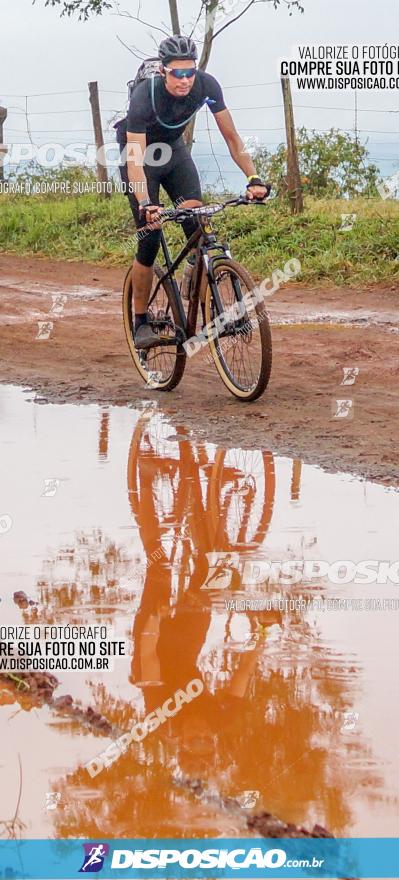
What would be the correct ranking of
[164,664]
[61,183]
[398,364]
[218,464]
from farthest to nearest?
[61,183] → [398,364] → [218,464] → [164,664]

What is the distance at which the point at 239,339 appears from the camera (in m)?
8.16

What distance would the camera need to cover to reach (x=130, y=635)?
4566 mm

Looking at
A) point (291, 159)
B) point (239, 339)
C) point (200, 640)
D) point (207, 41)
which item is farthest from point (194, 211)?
point (207, 41)

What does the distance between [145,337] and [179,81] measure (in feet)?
5.69

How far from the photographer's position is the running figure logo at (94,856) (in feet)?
10.5

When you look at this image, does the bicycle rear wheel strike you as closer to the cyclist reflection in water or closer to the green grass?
the cyclist reflection in water

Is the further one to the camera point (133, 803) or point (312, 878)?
point (133, 803)

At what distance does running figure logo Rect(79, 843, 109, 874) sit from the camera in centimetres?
320

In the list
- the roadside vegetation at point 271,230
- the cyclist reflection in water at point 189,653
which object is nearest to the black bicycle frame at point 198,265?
the cyclist reflection in water at point 189,653

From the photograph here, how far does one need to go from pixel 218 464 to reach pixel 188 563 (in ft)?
5.70

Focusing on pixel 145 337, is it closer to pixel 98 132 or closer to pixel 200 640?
pixel 200 640

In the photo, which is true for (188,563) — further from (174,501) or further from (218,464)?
(218,464)

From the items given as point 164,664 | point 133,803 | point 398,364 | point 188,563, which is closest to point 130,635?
point 164,664

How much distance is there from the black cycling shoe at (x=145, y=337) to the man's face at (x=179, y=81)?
1.60 meters
